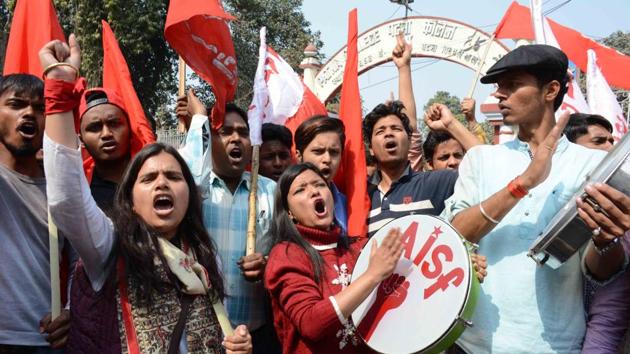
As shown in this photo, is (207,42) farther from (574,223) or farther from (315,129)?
(574,223)

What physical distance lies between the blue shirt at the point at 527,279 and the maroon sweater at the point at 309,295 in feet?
1.75

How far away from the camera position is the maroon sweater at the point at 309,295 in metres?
2.43

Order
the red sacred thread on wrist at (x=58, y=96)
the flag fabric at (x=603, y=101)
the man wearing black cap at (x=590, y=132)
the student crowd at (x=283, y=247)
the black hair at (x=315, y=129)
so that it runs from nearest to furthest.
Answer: the red sacred thread on wrist at (x=58, y=96)
the student crowd at (x=283, y=247)
the black hair at (x=315, y=129)
the man wearing black cap at (x=590, y=132)
the flag fabric at (x=603, y=101)

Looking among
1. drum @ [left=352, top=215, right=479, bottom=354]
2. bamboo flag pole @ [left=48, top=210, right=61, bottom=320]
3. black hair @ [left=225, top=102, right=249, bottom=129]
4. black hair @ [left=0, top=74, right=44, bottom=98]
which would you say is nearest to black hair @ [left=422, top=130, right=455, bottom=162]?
black hair @ [left=225, top=102, right=249, bottom=129]

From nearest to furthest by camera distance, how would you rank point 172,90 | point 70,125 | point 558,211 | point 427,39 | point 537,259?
point 70,125 < point 537,259 < point 558,211 < point 427,39 < point 172,90

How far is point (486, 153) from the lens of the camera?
8.68 ft

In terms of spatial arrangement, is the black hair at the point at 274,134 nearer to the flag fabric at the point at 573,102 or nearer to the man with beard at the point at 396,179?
the man with beard at the point at 396,179

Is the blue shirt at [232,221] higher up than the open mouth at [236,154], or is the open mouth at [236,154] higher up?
the open mouth at [236,154]

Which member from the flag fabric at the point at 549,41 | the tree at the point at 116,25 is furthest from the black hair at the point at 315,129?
the tree at the point at 116,25

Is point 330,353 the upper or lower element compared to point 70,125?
lower

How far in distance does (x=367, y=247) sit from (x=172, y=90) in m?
16.5

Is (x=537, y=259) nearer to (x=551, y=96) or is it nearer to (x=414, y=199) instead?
(x=551, y=96)

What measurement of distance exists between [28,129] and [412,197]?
6.23ft

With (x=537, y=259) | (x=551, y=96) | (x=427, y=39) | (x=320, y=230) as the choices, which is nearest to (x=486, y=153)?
(x=551, y=96)
